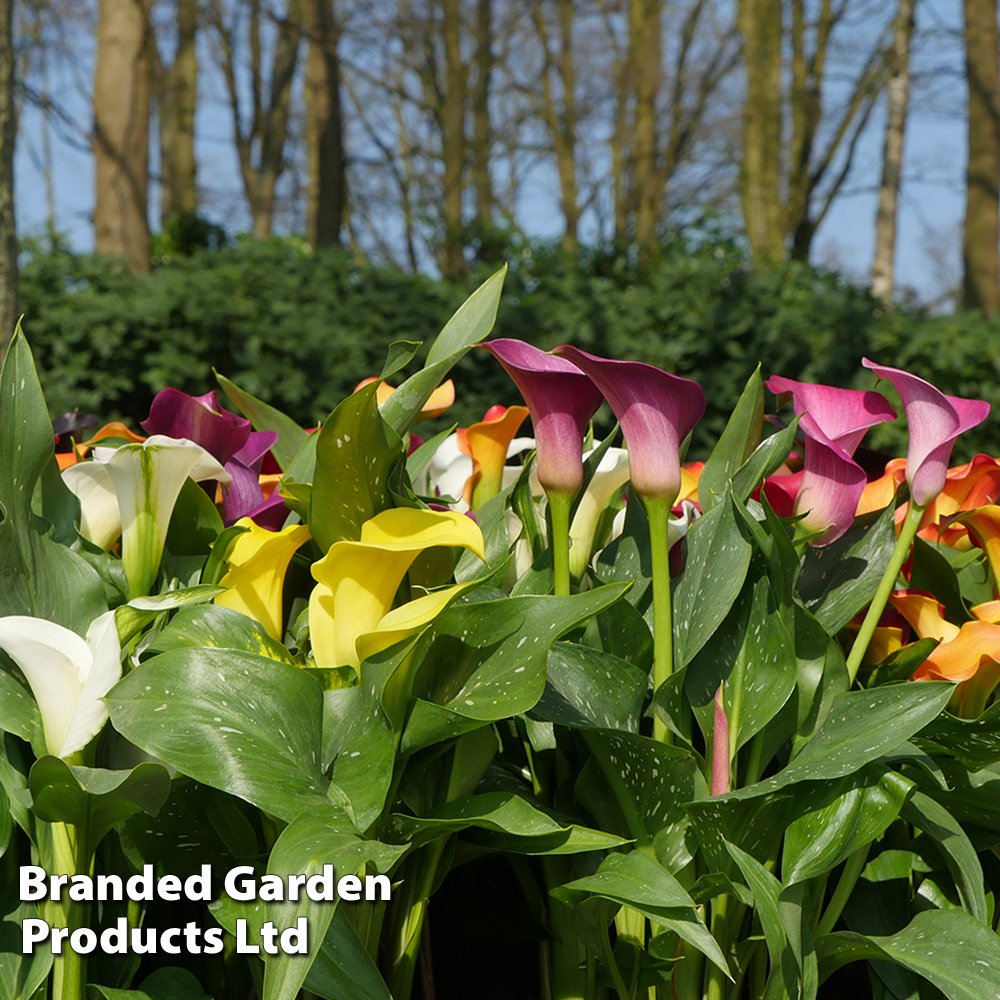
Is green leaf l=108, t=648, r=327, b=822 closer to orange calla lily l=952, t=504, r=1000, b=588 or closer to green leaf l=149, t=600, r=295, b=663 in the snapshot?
green leaf l=149, t=600, r=295, b=663

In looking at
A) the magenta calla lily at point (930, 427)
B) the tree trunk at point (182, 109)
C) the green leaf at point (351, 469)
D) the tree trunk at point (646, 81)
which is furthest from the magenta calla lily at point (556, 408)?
the tree trunk at point (646, 81)

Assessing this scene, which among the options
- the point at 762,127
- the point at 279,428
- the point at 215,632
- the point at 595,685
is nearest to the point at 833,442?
the point at 595,685

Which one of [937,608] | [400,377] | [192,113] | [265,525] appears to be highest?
[192,113]

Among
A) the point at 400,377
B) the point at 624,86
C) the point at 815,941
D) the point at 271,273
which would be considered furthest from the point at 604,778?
the point at 624,86

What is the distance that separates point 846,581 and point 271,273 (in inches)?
175

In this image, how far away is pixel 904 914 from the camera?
A: 1.01 meters

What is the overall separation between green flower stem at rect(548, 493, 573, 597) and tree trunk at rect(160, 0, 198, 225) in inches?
477

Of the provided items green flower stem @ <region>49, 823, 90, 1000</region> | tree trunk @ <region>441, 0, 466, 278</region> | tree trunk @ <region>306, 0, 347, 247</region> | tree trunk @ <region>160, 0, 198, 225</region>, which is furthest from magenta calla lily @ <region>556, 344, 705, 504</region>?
tree trunk @ <region>160, 0, 198, 225</region>

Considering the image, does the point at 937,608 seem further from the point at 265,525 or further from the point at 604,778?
the point at 265,525

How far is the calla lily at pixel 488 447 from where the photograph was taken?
1.23 m

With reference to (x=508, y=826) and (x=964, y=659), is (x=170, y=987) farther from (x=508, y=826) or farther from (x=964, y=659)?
(x=964, y=659)

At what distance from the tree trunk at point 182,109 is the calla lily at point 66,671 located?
12.1 meters

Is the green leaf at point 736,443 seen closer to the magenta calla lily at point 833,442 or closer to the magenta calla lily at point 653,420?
the magenta calla lily at point 833,442

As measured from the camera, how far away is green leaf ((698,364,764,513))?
3.35ft
